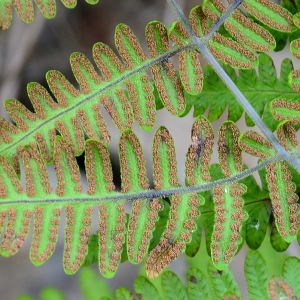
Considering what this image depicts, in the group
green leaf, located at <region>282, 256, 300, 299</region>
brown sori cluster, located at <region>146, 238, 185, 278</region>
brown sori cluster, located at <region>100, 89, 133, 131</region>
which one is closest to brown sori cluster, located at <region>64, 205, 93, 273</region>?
brown sori cluster, located at <region>146, 238, 185, 278</region>

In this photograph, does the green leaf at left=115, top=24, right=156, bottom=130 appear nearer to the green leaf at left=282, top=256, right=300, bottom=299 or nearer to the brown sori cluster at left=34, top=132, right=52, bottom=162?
the brown sori cluster at left=34, top=132, right=52, bottom=162

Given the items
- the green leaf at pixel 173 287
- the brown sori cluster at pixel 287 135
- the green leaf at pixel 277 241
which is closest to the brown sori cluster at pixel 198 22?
the brown sori cluster at pixel 287 135

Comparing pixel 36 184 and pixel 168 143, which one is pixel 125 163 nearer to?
pixel 168 143

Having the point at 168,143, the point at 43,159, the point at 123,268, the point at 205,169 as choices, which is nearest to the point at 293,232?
the point at 205,169

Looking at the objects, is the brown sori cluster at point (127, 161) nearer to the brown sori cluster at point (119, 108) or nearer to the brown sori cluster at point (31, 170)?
the brown sori cluster at point (119, 108)

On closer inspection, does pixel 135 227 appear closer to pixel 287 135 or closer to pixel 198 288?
pixel 198 288

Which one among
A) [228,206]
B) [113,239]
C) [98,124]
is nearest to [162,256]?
[113,239]
